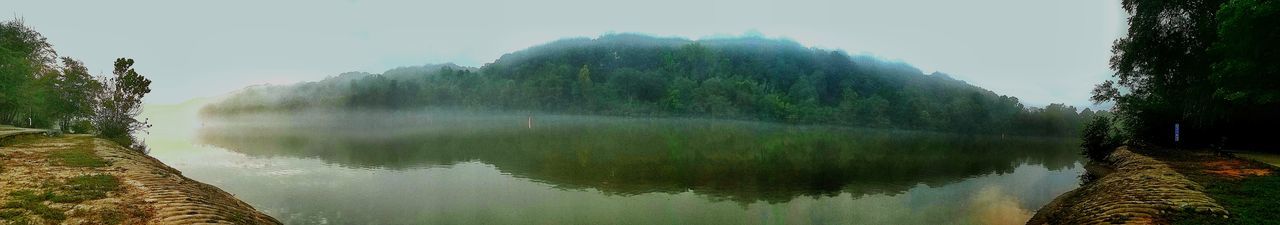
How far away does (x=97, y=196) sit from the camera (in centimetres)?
927

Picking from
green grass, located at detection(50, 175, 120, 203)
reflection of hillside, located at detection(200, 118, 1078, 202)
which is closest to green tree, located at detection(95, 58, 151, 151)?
reflection of hillside, located at detection(200, 118, 1078, 202)

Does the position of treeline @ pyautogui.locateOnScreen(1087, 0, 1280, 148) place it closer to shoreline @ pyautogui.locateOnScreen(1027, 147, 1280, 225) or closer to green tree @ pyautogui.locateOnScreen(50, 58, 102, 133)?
shoreline @ pyautogui.locateOnScreen(1027, 147, 1280, 225)

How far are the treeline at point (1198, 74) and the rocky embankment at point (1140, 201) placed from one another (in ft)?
16.2

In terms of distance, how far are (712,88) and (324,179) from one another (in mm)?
107262

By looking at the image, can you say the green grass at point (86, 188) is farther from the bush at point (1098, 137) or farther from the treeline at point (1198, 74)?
the bush at point (1098, 137)

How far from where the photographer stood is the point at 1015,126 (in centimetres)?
10500

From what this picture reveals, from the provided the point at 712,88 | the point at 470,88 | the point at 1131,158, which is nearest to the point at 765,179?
the point at 1131,158

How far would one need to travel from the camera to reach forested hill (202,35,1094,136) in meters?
114

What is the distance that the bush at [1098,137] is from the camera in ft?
95.9

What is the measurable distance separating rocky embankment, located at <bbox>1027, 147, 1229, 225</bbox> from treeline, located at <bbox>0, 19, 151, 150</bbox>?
36.7 metres

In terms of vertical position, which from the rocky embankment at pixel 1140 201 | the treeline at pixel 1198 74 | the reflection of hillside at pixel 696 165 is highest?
the treeline at pixel 1198 74

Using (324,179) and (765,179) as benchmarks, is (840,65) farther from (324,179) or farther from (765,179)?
(324,179)

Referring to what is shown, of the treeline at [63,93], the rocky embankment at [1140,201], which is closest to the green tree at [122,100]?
the treeline at [63,93]

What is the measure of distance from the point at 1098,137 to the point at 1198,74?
346 inches
